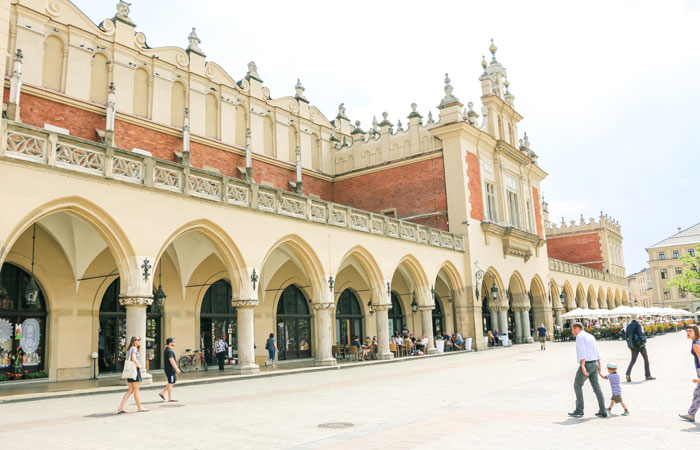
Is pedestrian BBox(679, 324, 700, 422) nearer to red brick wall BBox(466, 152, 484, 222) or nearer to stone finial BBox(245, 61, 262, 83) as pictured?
red brick wall BBox(466, 152, 484, 222)

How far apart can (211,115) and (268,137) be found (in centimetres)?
366

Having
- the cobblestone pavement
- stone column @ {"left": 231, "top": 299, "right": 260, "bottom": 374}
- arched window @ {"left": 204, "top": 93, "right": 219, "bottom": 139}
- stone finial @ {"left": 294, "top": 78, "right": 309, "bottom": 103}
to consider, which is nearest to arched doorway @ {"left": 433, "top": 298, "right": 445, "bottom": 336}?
stone finial @ {"left": 294, "top": 78, "right": 309, "bottom": 103}

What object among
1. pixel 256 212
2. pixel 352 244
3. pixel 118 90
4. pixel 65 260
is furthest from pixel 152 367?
pixel 118 90

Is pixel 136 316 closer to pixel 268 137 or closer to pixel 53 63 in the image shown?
pixel 53 63

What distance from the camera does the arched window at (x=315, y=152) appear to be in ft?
106

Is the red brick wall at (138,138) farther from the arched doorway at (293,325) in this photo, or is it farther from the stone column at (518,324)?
the stone column at (518,324)

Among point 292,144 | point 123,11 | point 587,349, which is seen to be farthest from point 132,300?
point 292,144

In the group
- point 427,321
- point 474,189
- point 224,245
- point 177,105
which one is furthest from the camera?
point 474,189

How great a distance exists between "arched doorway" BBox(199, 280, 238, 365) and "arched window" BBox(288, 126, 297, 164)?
8.66 meters

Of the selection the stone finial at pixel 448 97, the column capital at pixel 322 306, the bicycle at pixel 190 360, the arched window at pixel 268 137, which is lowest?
the bicycle at pixel 190 360

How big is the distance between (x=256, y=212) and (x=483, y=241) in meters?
16.5

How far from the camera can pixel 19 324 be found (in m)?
17.6

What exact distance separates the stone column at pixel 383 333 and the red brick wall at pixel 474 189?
8682 millimetres

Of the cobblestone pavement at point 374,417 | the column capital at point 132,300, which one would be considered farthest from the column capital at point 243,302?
the column capital at point 132,300
